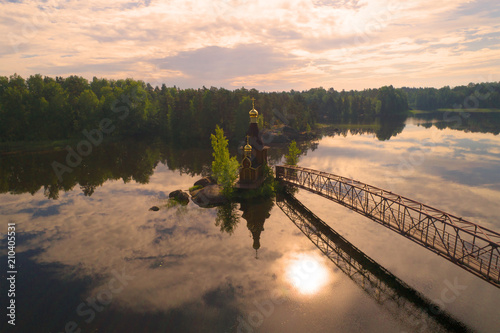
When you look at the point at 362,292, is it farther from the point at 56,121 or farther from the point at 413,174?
the point at 56,121

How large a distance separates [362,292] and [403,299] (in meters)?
2.61

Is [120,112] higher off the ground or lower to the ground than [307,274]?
higher

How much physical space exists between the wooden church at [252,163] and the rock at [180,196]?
7307mm

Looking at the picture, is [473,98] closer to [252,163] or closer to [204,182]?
[252,163]

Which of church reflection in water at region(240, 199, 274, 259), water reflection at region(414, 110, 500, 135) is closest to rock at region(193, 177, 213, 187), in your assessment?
church reflection in water at region(240, 199, 274, 259)

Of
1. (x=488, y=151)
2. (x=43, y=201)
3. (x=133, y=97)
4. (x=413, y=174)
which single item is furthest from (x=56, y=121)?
(x=488, y=151)

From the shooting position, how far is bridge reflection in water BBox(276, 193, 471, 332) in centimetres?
1686

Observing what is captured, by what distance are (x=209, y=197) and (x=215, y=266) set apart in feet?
50.3

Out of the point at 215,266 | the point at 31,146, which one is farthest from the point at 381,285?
the point at 31,146

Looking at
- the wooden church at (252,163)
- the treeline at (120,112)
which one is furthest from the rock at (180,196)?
the treeline at (120,112)

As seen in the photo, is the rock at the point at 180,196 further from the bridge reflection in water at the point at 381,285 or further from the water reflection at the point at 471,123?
the water reflection at the point at 471,123

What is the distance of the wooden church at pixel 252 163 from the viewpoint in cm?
3944

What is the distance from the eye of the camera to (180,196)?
37.7m

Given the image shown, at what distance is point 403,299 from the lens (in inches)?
738
